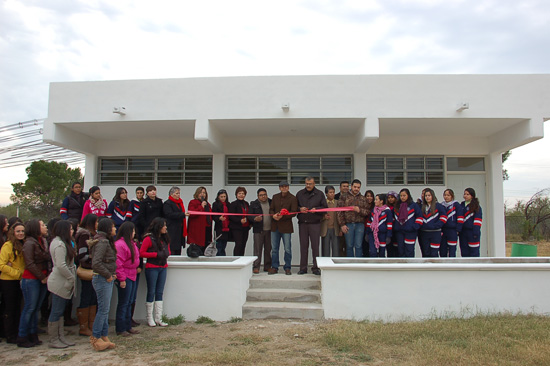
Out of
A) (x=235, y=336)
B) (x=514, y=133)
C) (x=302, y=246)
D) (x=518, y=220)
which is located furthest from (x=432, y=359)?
(x=518, y=220)

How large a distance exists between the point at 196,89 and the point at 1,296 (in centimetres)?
523

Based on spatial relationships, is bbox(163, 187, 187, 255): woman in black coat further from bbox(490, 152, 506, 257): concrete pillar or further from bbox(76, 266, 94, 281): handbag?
bbox(490, 152, 506, 257): concrete pillar

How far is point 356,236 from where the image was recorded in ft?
24.8

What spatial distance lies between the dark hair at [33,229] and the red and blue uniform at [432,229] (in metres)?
5.92

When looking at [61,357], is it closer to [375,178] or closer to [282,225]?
[282,225]

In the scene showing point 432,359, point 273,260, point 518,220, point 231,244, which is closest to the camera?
point 432,359

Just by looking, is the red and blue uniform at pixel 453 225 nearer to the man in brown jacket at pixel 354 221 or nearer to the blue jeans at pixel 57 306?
the man in brown jacket at pixel 354 221

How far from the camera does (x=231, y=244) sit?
10.0 meters

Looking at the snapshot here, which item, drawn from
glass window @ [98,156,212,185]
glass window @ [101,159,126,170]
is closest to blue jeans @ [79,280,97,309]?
glass window @ [98,156,212,185]

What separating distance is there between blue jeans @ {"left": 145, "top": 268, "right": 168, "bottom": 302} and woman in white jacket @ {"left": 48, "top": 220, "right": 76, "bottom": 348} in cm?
110

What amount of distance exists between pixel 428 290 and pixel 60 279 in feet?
15.9

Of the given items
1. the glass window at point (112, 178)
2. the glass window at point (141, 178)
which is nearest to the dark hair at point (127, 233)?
the glass window at point (141, 178)

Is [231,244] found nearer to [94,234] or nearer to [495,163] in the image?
[94,234]

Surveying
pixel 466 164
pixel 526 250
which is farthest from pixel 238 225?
pixel 526 250
